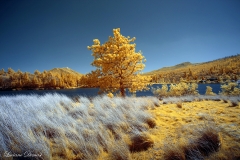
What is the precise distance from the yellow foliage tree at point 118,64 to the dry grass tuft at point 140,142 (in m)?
7.98

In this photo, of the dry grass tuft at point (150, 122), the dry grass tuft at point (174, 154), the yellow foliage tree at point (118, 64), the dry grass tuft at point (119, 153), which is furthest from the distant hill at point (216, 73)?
the dry grass tuft at point (119, 153)

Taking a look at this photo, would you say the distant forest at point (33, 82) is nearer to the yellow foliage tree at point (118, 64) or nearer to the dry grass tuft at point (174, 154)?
the yellow foliage tree at point (118, 64)

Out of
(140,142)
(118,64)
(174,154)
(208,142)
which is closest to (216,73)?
(118,64)

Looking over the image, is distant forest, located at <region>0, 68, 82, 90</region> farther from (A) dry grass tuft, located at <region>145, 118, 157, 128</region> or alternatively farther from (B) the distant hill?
(A) dry grass tuft, located at <region>145, 118, 157, 128</region>

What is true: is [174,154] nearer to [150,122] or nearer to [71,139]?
[150,122]

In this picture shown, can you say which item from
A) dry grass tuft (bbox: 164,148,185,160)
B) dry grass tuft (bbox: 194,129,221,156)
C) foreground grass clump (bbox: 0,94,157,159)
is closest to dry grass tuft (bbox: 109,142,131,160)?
foreground grass clump (bbox: 0,94,157,159)

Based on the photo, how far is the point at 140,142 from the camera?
336 centimetres

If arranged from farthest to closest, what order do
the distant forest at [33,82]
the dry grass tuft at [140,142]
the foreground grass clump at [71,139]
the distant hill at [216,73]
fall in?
the distant forest at [33,82]
the distant hill at [216,73]
the dry grass tuft at [140,142]
the foreground grass clump at [71,139]

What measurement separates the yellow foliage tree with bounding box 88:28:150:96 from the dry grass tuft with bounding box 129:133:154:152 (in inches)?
314

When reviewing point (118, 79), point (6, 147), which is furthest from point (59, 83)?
point (6, 147)

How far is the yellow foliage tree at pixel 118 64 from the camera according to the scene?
10.9 meters

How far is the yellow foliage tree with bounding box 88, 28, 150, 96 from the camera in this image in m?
10.9

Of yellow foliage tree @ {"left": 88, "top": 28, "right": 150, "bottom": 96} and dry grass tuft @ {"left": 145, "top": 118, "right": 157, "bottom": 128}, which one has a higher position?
yellow foliage tree @ {"left": 88, "top": 28, "right": 150, "bottom": 96}

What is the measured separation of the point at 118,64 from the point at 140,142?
28.5ft
